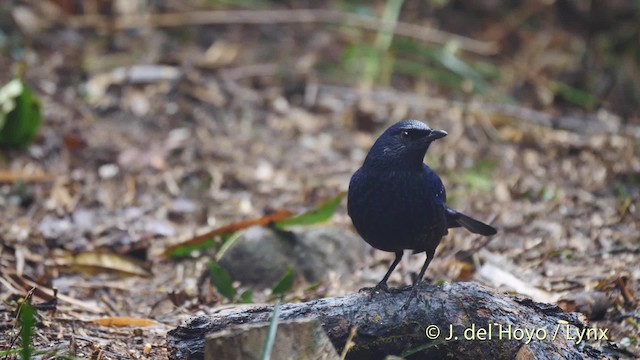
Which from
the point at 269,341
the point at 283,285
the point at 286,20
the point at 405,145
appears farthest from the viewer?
the point at 286,20

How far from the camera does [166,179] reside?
19.3 ft

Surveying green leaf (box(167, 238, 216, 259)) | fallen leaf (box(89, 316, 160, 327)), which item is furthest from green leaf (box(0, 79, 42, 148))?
fallen leaf (box(89, 316, 160, 327))

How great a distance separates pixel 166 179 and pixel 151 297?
176cm

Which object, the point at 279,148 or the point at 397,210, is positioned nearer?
the point at 397,210

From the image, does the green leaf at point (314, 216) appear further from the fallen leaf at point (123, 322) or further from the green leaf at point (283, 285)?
the fallen leaf at point (123, 322)

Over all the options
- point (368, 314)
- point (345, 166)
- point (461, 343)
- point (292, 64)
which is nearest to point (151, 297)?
point (368, 314)

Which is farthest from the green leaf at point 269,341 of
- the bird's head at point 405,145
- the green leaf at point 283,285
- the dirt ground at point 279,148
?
the green leaf at point 283,285

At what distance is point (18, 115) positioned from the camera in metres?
5.57

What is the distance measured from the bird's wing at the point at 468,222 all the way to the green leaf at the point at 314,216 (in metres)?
1.06

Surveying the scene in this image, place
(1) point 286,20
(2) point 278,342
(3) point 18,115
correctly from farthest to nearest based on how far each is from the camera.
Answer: (1) point 286,20, (3) point 18,115, (2) point 278,342

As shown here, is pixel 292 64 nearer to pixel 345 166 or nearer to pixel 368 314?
pixel 345 166

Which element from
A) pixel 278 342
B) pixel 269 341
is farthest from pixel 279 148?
pixel 269 341

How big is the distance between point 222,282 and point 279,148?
111 inches

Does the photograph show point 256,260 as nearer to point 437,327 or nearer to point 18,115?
point 437,327
